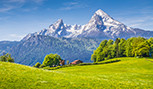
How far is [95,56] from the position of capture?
472 feet

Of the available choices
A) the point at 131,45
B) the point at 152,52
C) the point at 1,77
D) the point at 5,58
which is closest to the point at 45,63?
the point at 5,58

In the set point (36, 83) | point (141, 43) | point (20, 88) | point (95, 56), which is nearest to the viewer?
point (20, 88)

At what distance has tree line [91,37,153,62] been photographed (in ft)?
319

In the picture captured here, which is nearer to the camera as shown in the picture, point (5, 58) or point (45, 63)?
point (5, 58)

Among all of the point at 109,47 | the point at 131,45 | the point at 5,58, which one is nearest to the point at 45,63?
the point at 5,58

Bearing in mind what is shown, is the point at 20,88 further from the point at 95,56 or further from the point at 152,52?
the point at 95,56

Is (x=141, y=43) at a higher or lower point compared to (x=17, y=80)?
higher

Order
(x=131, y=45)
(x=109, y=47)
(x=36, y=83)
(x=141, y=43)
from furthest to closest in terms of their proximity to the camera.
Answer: (x=109, y=47)
(x=131, y=45)
(x=141, y=43)
(x=36, y=83)

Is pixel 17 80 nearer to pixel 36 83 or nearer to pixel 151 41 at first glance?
pixel 36 83

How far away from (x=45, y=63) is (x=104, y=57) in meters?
59.7

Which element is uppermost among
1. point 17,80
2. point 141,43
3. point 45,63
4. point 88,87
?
point 141,43

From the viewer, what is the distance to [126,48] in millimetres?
114125

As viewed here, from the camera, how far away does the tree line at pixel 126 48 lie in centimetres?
9725

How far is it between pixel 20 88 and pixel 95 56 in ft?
428
